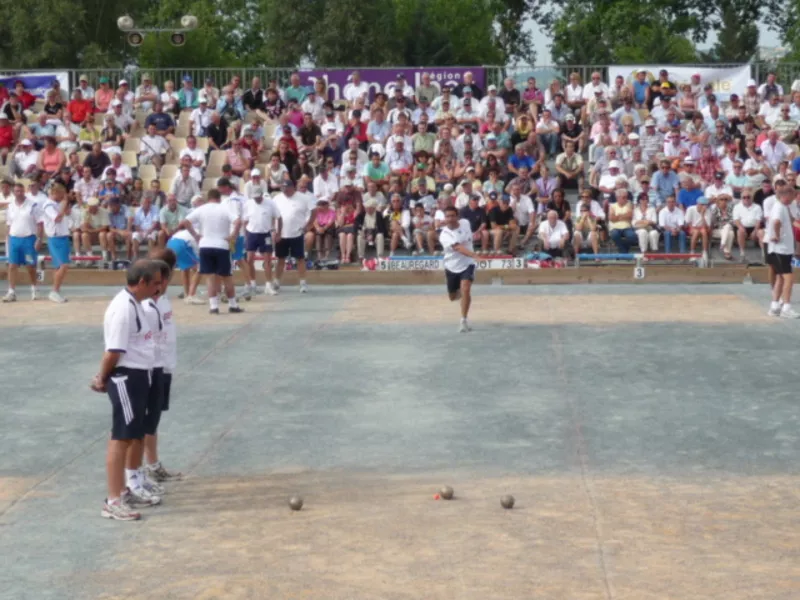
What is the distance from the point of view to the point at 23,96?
104 feet

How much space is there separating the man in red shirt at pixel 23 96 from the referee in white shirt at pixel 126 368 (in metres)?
22.5

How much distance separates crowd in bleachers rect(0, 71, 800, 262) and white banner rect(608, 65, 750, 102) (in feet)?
1.51

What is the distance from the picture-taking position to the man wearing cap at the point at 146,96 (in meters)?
31.5

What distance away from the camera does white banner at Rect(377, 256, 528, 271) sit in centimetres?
2545

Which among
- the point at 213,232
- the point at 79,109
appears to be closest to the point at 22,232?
the point at 213,232

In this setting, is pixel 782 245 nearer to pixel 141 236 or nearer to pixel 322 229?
pixel 322 229

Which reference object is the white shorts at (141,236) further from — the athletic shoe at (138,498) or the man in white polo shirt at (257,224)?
the athletic shoe at (138,498)

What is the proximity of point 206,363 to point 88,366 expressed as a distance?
1.30m

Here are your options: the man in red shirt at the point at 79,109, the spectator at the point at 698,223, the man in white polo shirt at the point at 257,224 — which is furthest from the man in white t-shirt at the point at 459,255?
the man in red shirt at the point at 79,109

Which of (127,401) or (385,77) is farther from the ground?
(385,77)

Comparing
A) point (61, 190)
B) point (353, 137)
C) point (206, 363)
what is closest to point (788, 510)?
point (206, 363)

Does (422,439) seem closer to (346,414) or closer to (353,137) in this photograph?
(346,414)

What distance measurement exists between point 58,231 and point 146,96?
9576 millimetres

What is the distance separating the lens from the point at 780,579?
28.7 ft
